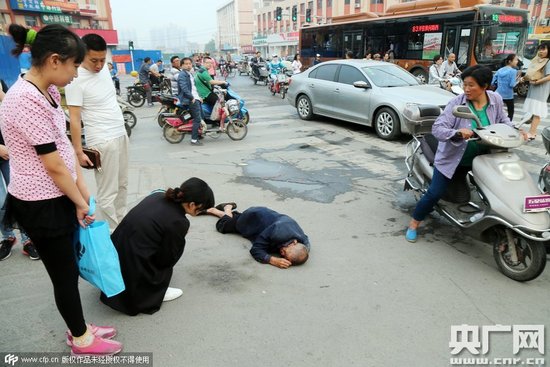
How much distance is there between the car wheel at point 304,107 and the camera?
33.8 ft

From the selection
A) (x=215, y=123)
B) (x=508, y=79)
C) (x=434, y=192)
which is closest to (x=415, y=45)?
(x=508, y=79)

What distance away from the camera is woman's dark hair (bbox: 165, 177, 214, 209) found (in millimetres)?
2652

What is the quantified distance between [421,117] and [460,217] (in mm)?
1355

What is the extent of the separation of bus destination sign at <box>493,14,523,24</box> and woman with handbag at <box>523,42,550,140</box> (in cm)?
618

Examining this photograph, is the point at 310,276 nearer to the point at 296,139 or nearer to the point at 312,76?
the point at 296,139

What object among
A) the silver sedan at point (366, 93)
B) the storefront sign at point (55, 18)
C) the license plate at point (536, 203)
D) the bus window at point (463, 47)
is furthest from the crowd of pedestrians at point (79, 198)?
the storefront sign at point (55, 18)

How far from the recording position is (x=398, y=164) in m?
6.52

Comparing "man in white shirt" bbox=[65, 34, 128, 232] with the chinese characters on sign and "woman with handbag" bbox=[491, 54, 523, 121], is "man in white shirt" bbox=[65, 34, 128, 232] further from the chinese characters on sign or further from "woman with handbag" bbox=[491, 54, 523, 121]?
"woman with handbag" bbox=[491, 54, 523, 121]

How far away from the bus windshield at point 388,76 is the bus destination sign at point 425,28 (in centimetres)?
600

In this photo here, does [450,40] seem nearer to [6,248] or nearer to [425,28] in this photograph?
[425,28]

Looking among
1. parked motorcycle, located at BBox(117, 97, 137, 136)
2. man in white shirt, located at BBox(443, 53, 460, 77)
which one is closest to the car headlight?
parked motorcycle, located at BBox(117, 97, 137, 136)

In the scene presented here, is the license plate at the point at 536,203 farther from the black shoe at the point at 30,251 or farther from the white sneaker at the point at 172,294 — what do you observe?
the black shoe at the point at 30,251

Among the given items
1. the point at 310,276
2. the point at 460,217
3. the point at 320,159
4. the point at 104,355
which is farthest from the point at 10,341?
the point at 320,159

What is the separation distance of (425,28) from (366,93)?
7.52m
